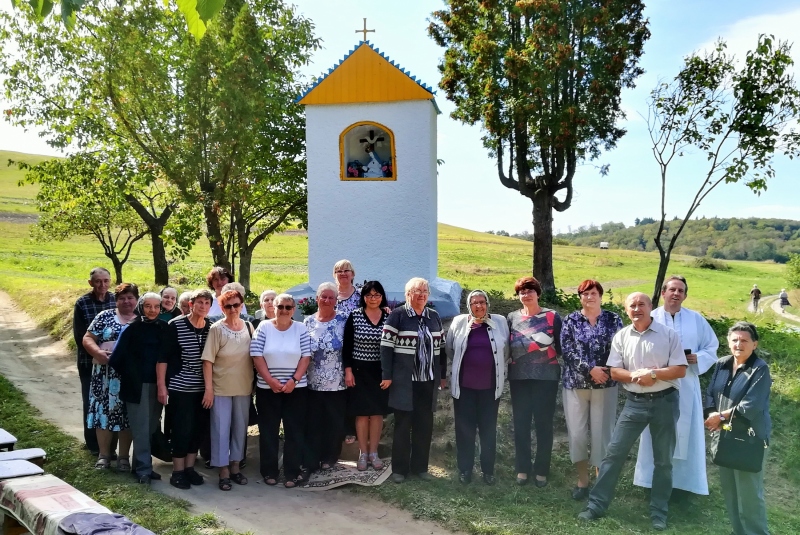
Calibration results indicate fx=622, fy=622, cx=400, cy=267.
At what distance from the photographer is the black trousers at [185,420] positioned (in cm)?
514

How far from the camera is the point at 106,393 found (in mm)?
5355

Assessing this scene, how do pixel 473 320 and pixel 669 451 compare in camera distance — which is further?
pixel 473 320

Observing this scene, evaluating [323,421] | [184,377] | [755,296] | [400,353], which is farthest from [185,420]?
[755,296]

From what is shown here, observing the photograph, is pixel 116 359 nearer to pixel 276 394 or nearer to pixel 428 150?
pixel 276 394

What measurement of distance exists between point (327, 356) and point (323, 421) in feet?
2.01

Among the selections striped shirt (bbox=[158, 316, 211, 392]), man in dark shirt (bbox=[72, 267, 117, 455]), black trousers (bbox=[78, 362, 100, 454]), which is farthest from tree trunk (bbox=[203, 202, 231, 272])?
striped shirt (bbox=[158, 316, 211, 392])

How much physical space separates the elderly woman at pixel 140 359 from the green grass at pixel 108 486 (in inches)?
12.9

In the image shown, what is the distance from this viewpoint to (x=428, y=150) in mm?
8359

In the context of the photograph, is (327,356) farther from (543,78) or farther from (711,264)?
(711,264)

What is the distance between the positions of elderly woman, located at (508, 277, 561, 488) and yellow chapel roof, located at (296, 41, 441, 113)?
4019 mm

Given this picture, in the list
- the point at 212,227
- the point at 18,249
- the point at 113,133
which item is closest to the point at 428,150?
the point at 212,227

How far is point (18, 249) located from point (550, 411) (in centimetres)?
3487

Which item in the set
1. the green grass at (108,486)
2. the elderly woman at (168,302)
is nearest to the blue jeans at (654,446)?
the green grass at (108,486)

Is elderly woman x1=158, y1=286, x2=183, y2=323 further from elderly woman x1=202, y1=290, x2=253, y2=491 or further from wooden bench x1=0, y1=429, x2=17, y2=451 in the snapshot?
wooden bench x1=0, y1=429, x2=17, y2=451
